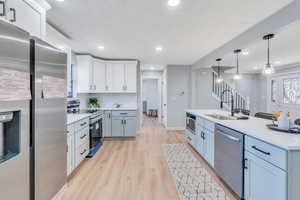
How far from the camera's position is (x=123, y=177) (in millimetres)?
2533

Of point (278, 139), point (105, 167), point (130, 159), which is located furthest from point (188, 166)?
point (278, 139)

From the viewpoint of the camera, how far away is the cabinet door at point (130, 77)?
4.92m

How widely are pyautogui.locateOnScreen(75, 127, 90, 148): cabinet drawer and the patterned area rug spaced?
1.67 meters

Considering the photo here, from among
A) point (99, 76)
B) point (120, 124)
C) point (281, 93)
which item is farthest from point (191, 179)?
point (281, 93)

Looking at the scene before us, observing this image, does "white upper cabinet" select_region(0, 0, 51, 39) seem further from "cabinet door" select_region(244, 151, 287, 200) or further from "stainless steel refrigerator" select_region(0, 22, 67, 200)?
"cabinet door" select_region(244, 151, 287, 200)

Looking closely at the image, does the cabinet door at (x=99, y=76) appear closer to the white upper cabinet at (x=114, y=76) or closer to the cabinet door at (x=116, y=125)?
the white upper cabinet at (x=114, y=76)

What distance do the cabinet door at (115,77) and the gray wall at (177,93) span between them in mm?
1832

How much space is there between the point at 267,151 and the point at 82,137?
2714 mm

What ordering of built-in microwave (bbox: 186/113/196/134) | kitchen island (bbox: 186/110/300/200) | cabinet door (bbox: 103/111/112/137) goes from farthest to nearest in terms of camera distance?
1. cabinet door (bbox: 103/111/112/137)
2. built-in microwave (bbox: 186/113/196/134)
3. kitchen island (bbox: 186/110/300/200)

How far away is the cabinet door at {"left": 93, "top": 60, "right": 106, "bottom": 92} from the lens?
4.59m

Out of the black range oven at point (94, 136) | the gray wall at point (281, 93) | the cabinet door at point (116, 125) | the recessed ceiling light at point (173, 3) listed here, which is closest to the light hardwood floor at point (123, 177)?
the black range oven at point (94, 136)

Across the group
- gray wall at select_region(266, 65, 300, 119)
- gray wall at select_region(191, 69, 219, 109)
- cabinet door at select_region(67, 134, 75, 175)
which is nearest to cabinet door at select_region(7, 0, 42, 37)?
cabinet door at select_region(67, 134, 75, 175)

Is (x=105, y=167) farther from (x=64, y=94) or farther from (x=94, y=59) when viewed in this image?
(x=94, y=59)

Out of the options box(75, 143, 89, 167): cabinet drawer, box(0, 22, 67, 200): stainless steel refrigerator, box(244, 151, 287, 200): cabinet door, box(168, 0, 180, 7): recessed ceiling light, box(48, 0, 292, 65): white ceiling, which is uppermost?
box(48, 0, 292, 65): white ceiling
